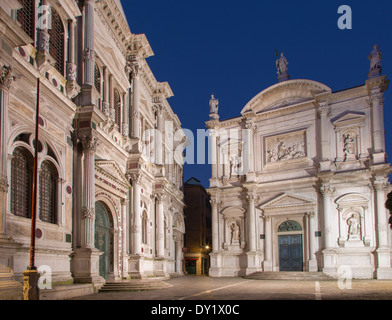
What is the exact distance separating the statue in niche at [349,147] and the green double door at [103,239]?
17458 millimetres

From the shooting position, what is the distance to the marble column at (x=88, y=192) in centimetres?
1733

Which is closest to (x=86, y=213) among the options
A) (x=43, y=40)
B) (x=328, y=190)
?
(x=43, y=40)

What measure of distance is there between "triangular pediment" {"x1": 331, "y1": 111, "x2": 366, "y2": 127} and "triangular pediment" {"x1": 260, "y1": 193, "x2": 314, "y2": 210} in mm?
5891

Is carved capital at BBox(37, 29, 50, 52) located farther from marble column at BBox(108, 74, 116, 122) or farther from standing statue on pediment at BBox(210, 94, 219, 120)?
standing statue on pediment at BBox(210, 94, 219, 120)

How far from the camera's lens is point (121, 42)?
985 inches

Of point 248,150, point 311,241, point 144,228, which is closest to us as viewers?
point 144,228

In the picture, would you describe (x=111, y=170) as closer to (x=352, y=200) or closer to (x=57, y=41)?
(x=57, y=41)

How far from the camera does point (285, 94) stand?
35.0m

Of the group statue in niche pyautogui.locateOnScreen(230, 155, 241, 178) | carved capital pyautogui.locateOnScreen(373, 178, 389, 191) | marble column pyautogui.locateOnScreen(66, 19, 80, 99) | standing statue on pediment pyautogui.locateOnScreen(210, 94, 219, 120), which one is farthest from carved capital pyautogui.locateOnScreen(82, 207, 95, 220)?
standing statue on pediment pyautogui.locateOnScreen(210, 94, 219, 120)

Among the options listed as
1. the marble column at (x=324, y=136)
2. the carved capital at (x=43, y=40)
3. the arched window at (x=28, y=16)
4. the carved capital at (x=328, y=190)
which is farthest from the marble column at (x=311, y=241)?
the arched window at (x=28, y=16)

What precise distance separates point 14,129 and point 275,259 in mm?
23576

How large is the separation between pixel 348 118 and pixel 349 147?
2.05 meters

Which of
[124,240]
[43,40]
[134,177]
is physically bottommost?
[124,240]
